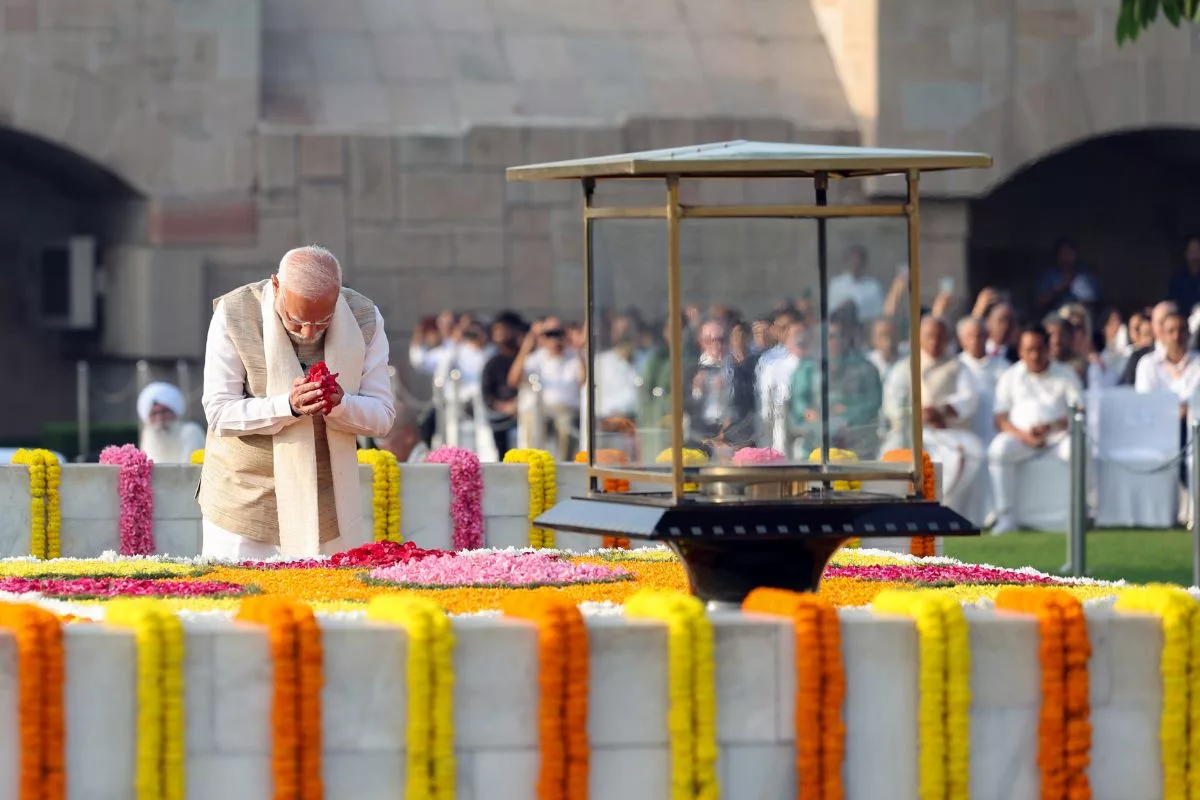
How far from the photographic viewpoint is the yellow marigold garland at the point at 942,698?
A: 6083 mm

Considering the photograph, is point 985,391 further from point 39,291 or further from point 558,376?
point 39,291

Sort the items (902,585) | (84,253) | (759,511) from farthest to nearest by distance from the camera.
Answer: (84,253), (902,585), (759,511)

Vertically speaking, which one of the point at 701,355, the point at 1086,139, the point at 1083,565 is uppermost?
the point at 1086,139

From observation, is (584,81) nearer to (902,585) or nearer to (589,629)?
(902,585)

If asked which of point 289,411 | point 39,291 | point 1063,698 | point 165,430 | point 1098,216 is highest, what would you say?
point 1098,216

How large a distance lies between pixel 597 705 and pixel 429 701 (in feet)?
1.36

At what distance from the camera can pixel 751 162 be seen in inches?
271

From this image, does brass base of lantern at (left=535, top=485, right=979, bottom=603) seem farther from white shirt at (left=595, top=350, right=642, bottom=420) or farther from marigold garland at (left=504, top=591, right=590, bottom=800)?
marigold garland at (left=504, top=591, right=590, bottom=800)

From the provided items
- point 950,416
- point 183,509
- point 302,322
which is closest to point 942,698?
point 302,322

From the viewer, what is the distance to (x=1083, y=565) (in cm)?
1382

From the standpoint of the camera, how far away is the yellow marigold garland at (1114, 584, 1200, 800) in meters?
6.27

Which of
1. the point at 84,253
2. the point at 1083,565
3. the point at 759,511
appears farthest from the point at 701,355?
the point at 84,253

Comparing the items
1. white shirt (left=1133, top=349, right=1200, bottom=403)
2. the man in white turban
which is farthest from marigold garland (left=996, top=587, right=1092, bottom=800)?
white shirt (left=1133, top=349, right=1200, bottom=403)

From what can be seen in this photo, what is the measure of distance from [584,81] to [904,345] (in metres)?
17.2
